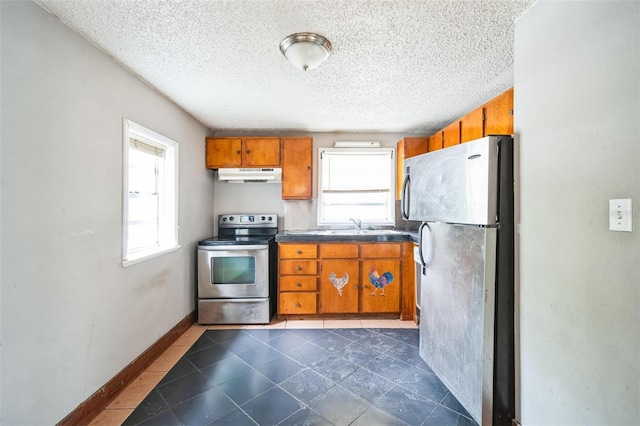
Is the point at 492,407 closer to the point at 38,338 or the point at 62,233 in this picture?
the point at 38,338

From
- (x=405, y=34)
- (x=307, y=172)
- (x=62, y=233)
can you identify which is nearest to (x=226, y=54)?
(x=405, y=34)

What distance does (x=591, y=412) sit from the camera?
1.09 m

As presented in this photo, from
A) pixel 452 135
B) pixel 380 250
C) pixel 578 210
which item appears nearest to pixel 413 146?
pixel 452 135

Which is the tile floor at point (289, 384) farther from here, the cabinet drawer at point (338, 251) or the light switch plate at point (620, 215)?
the light switch plate at point (620, 215)

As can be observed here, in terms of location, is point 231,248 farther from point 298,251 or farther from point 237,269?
point 298,251

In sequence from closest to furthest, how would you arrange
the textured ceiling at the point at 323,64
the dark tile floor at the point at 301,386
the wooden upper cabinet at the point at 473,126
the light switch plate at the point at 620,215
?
the light switch plate at the point at 620,215
the textured ceiling at the point at 323,64
the dark tile floor at the point at 301,386
the wooden upper cabinet at the point at 473,126

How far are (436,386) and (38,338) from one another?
94.7 inches

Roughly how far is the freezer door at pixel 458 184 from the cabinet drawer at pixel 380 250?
3.10 ft

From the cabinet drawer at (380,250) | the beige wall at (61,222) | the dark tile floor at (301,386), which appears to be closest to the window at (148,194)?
the beige wall at (61,222)

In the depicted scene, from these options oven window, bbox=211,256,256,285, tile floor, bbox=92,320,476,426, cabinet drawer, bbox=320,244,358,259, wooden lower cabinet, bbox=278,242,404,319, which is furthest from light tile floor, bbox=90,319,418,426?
cabinet drawer, bbox=320,244,358,259

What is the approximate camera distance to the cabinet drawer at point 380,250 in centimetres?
309

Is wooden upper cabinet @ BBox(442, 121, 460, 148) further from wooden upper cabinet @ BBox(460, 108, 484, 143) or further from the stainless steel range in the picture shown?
the stainless steel range

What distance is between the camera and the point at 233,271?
2.97 m

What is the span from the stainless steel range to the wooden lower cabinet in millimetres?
218
